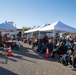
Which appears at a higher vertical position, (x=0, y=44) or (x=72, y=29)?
(x=72, y=29)

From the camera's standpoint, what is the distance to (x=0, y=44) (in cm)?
1934

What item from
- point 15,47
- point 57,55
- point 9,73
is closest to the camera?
point 9,73

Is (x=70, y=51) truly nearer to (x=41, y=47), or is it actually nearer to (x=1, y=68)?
(x=1, y=68)

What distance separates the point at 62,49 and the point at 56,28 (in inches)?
103

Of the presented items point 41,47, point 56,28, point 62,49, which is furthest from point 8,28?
point 62,49

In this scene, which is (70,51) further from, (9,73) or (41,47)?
(41,47)

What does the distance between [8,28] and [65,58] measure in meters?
10.4

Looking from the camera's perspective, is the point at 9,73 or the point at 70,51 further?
the point at 70,51

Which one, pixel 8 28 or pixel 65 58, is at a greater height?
pixel 8 28

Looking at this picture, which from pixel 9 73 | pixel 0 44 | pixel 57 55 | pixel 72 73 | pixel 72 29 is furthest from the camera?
pixel 0 44

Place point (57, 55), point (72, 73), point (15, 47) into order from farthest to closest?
point (15, 47) < point (57, 55) < point (72, 73)

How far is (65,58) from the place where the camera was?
11609 millimetres

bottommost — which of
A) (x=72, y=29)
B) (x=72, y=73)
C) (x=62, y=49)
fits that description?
(x=72, y=73)

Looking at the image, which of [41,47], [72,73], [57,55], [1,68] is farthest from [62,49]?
[1,68]
